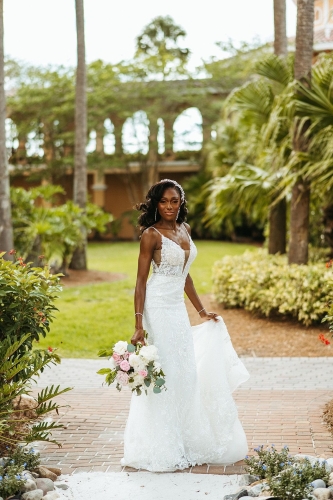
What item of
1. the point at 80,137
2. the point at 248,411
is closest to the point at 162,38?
the point at 80,137

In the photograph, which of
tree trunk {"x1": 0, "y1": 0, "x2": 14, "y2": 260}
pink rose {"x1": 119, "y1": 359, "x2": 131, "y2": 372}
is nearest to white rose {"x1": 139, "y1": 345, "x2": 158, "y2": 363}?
pink rose {"x1": 119, "y1": 359, "x2": 131, "y2": 372}

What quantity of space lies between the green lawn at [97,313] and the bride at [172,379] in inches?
75.1

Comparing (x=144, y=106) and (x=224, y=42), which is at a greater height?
(x=224, y=42)

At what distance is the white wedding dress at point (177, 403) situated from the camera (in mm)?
5277

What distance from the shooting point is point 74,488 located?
4832mm

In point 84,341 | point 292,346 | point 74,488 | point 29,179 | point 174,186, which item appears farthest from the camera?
point 29,179

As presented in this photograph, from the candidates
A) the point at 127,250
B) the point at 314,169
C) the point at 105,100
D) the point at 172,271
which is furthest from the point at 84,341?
the point at 105,100

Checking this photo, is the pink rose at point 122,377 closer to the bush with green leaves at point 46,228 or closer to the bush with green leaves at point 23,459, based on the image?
the bush with green leaves at point 23,459

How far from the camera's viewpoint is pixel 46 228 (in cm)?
1577

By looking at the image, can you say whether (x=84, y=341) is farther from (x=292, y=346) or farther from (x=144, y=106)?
(x=144, y=106)

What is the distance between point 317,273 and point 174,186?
20.4ft

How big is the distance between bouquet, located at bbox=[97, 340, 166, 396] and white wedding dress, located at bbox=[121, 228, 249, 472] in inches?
13.6

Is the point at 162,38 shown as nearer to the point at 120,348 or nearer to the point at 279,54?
the point at 279,54

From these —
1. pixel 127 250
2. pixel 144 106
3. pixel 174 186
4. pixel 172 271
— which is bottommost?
pixel 127 250
